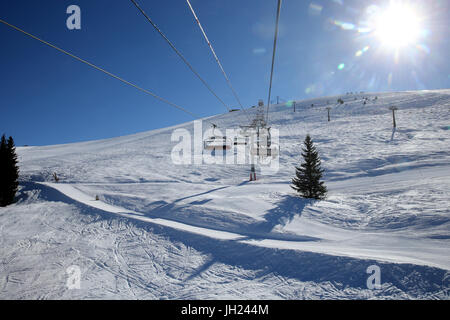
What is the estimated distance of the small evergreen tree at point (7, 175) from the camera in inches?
645

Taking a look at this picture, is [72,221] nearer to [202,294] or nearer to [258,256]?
[202,294]

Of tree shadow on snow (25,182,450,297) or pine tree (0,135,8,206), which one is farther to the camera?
pine tree (0,135,8,206)

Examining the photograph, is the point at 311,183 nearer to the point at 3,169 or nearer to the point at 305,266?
the point at 305,266

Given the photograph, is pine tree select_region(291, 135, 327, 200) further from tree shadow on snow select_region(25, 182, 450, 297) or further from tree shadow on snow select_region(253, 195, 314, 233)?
tree shadow on snow select_region(25, 182, 450, 297)

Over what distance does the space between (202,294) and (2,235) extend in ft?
34.1

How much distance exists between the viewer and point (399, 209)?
9344 millimetres

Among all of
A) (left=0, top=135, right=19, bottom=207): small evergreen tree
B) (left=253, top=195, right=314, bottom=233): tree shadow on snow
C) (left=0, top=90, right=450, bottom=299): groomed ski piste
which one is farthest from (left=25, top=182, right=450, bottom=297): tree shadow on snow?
(left=0, top=135, right=19, bottom=207): small evergreen tree

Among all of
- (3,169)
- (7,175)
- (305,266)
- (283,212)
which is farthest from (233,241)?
(3,169)

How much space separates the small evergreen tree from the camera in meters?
16.4

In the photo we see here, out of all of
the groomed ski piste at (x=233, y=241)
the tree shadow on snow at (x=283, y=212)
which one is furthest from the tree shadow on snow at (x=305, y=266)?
the tree shadow on snow at (x=283, y=212)

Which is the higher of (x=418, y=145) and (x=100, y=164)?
(x=418, y=145)

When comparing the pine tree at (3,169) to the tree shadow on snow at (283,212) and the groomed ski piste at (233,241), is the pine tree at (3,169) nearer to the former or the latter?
the groomed ski piste at (233,241)
